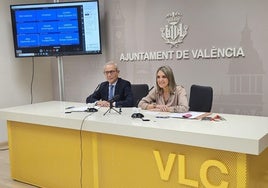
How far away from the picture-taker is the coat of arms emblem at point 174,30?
411 centimetres

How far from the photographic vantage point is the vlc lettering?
80.0 inches

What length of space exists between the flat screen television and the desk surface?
69.4 inches

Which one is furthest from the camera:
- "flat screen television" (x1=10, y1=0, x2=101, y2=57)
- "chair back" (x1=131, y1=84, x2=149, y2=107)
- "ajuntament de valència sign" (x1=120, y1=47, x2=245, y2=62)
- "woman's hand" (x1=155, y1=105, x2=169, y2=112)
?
"flat screen television" (x1=10, y1=0, x2=101, y2=57)

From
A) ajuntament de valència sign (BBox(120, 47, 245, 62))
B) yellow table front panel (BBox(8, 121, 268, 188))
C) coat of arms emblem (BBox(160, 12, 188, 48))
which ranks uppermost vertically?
coat of arms emblem (BBox(160, 12, 188, 48))

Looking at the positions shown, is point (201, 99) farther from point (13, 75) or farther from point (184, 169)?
point (13, 75)

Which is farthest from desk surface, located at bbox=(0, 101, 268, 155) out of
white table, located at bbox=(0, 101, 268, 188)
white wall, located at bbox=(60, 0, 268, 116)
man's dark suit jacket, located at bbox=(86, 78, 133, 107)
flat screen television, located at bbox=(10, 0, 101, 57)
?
flat screen television, located at bbox=(10, 0, 101, 57)

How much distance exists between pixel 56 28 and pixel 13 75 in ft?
3.62

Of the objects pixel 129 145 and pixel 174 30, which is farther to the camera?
pixel 174 30

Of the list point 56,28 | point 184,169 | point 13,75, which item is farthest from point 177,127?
point 13,75

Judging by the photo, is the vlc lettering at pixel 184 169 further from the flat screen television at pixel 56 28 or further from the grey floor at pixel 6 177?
the flat screen television at pixel 56 28

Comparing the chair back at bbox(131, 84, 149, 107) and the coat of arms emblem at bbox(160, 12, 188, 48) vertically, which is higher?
Answer: the coat of arms emblem at bbox(160, 12, 188, 48)

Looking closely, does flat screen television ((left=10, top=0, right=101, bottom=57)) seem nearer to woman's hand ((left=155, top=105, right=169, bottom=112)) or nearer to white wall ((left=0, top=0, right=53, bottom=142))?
white wall ((left=0, top=0, right=53, bottom=142))

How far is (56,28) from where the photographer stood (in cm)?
468

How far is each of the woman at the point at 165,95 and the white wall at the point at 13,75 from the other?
9.10 feet
